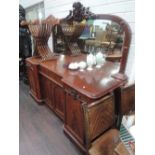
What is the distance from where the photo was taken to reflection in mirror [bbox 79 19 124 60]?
181 centimetres

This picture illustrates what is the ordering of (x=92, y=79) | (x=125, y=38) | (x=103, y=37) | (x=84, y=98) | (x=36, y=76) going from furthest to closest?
(x=36, y=76)
(x=103, y=37)
(x=92, y=79)
(x=125, y=38)
(x=84, y=98)

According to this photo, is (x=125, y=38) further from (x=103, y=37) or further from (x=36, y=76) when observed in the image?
(x=36, y=76)

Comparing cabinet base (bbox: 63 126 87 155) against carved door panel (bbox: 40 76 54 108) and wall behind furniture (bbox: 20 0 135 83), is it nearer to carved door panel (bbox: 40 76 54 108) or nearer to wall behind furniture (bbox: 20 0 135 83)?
carved door panel (bbox: 40 76 54 108)

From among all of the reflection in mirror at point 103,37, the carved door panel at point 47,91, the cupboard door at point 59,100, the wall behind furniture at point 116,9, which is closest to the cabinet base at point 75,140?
the cupboard door at point 59,100

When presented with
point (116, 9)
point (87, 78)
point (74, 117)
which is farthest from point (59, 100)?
point (116, 9)

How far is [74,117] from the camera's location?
171cm

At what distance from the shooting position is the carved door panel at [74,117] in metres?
1.61

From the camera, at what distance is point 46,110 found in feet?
8.61

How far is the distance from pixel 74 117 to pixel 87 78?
420 mm
